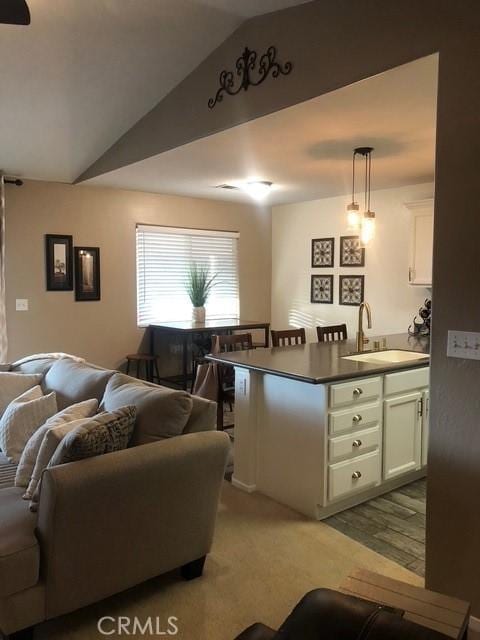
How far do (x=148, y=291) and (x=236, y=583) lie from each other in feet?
12.9

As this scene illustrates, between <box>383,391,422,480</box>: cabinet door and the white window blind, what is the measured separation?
3.30 meters

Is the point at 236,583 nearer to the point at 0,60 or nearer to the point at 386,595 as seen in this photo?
the point at 386,595

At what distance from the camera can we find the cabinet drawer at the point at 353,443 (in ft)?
9.83

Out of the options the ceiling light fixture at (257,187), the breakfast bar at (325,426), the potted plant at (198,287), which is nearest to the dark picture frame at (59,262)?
the potted plant at (198,287)

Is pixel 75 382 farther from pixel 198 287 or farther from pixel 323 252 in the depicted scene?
pixel 323 252

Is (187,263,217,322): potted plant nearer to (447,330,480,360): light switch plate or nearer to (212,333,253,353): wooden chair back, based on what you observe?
(212,333,253,353): wooden chair back

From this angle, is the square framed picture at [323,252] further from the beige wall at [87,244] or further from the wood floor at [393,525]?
the wood floor at [393,525]

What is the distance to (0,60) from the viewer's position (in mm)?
3150

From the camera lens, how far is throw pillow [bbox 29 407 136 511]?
79.0 inches

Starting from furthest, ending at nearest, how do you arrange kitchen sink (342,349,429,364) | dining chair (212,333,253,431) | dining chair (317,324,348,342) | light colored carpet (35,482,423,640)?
dining chair (317,324,348,342), dining chair (212,333,253,431), kitchen sink (342,349,429,364), light colored carpet (35,482,423,640)

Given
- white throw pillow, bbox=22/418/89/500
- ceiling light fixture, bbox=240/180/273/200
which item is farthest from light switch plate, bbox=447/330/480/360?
ceiling light fixture, bbox=240/180/273/200

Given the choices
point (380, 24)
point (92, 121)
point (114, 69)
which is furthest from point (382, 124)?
point (92, 121)

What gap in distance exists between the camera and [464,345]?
2.00m

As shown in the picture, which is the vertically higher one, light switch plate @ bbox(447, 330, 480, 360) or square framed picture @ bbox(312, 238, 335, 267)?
square framed picture @ bbox(312, 238, 335, 267)
